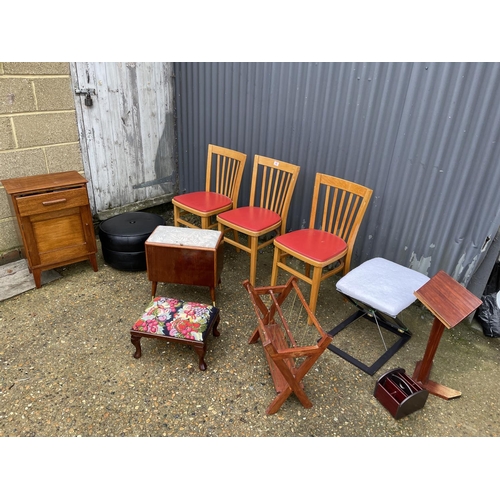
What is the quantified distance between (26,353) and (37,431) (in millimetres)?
707

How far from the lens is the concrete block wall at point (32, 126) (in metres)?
3.35

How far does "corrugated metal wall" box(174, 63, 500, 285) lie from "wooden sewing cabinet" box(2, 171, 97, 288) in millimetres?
1788

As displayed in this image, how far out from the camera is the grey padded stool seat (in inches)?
100

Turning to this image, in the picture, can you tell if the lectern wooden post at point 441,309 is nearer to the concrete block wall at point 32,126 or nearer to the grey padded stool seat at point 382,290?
the grey padded stool seat at point 382,290

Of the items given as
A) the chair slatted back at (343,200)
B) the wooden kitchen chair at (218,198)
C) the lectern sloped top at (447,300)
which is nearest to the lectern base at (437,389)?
the lectern sloped top at (447,300)

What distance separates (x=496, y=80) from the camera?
2518mm

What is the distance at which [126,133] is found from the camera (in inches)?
173

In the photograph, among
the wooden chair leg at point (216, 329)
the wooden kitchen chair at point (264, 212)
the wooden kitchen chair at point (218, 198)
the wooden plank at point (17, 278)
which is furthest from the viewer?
the wooden kitchen chair at point (218, 198)

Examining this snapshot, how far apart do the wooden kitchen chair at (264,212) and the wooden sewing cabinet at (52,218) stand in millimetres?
1235

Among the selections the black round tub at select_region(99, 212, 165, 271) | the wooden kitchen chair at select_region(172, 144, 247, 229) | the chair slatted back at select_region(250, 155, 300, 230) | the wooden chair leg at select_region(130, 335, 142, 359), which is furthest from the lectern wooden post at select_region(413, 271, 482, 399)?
the black round tub at select_region(99, 212, 165, 271)

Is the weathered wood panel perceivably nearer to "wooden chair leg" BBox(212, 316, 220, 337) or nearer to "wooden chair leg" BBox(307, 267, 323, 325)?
"wooden chair leg" BBox(212, 316, 220, 337)

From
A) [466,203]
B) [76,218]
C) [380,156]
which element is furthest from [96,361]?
[466,203]

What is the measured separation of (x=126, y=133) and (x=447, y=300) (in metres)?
3.72

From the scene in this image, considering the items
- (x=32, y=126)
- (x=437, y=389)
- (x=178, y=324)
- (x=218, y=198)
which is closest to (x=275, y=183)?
(x=218, y=198)
